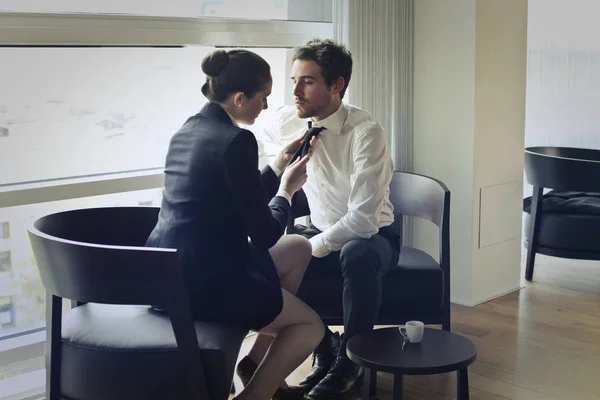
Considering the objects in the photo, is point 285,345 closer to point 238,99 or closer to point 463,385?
point 463,385

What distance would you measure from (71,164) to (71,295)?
110 cm

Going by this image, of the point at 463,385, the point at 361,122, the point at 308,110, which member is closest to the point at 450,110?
the point at 361,122

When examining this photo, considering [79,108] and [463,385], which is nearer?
[463,385]

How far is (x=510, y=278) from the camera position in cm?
449

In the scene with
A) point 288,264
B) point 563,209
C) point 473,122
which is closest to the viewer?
point 288,264

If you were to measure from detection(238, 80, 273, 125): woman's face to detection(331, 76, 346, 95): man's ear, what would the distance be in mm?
669

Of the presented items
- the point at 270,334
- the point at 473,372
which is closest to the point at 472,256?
the point at 473,372

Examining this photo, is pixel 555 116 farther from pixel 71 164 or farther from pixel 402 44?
pixel 71 164

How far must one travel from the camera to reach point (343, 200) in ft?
10.7

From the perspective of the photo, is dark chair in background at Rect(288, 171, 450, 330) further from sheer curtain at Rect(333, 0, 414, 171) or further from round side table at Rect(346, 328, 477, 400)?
sheer curtain at Rect(333, 0, 414, 171)

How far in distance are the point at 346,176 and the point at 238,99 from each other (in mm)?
829

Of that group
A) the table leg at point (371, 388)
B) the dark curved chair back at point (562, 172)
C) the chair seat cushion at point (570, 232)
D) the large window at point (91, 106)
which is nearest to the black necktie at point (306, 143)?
the large window at point (91, 106)

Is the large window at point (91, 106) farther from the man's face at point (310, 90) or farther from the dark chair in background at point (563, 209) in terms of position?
the dark chair in background at point (563, 209)

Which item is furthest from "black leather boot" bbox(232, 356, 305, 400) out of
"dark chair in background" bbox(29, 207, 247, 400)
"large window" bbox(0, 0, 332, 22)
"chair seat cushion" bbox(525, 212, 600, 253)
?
"chair seat cushion" bbox(525, 212, 600, 253)
